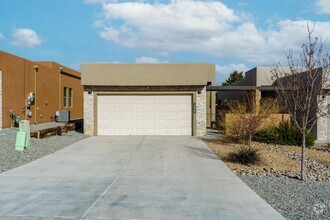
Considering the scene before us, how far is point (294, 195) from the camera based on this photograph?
8.22m

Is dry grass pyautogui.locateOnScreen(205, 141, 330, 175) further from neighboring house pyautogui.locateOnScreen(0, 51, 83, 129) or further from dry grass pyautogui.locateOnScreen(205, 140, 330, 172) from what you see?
neighboring house pyautogui.locateOnScreen(0, 51, 83, 129)

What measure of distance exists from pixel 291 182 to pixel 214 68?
1996cm

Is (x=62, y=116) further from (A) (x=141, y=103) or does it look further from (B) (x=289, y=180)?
(B) (x=289, y=180)

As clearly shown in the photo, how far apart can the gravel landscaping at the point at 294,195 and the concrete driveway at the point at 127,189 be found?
1.06ft

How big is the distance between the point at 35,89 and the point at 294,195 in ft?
→ 72.2

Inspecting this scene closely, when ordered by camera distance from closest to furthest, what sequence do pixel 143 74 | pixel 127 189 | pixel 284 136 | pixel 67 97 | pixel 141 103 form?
pixel 127 189 → pixel 284 136 → pixel 143 74 → pixel 141 103 → pixel 67 97

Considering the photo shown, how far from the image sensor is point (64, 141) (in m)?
17.7

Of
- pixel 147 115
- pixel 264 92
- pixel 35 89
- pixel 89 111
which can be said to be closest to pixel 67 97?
→ pixel 35 89

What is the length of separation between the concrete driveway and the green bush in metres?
5.97

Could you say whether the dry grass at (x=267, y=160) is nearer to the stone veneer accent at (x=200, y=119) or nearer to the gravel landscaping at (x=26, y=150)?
the stone veneer accent at (x=200, y=119)

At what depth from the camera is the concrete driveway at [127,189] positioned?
659cm

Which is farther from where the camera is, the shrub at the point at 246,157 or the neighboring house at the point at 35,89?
the neighboring house at the point at 35,89

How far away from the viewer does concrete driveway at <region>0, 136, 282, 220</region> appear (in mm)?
6586

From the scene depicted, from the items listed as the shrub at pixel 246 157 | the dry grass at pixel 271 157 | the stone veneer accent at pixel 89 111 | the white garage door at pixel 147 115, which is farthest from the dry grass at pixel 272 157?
the stone veneer accent at pixel 89 111
